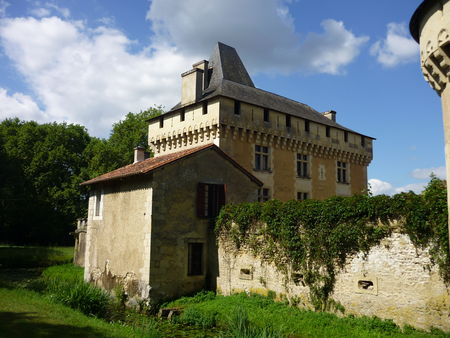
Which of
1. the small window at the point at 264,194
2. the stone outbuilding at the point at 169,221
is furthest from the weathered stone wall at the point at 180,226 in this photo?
the small window at the point at 264,194

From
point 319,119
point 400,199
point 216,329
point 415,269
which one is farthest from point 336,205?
point 319,119

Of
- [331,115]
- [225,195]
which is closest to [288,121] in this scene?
[331,115]

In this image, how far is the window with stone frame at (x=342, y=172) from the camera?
23.7 metres

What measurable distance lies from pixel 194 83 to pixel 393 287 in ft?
45.6

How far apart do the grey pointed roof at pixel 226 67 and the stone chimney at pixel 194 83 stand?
0.46 meters

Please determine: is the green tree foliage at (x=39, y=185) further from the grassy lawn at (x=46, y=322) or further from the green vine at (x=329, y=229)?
the green vine at (x=329, y=229)

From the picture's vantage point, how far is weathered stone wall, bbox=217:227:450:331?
794 centimetres

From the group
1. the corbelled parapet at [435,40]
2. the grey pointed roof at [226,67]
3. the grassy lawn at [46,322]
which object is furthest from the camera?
the grey pointed roof at [226,67]

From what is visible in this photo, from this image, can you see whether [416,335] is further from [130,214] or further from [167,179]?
[130,214]

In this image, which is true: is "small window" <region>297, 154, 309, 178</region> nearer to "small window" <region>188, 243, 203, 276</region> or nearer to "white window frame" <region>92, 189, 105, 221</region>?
Result: "small window" <region>188, 243, 203, 276</region>

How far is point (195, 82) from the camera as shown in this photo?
64.4 feet

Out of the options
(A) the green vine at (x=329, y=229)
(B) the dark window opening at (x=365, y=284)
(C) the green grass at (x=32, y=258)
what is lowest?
(C) the green grass at (x=32, y=258)

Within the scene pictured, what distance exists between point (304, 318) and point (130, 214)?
21.9 ft

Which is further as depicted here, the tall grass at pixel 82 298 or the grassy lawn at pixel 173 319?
the tall grass at pixel 82 298
